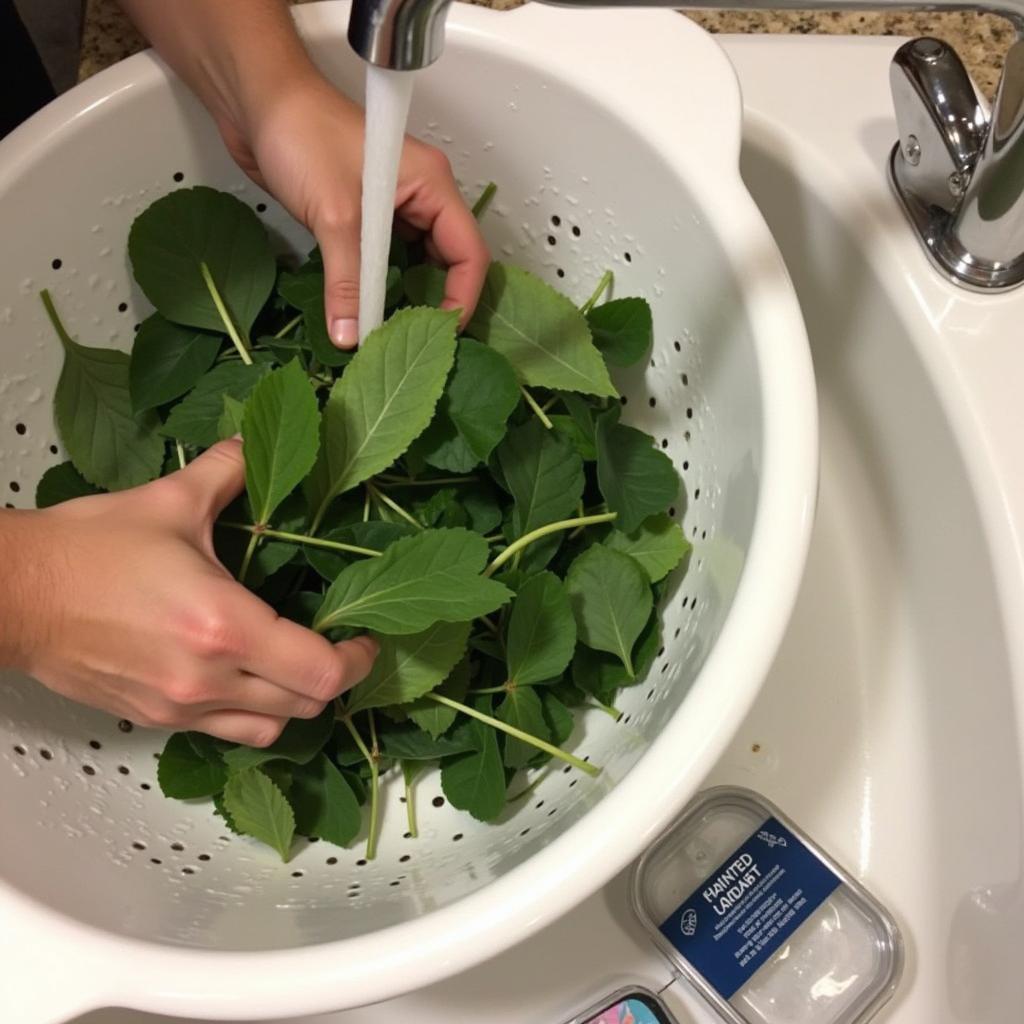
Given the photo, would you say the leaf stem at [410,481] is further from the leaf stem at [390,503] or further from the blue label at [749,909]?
the blue label at [749,909]

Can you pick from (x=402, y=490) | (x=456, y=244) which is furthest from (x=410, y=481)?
(x=456, y=244)

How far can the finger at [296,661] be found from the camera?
0.37m

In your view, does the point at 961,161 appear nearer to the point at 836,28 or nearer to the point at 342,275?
the point at 836,28

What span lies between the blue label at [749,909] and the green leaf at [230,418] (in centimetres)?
33

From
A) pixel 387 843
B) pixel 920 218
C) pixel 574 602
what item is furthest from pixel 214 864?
pixel 920 218

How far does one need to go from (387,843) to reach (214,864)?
80mm

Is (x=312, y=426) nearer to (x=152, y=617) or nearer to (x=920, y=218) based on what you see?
(x=152, y=617)

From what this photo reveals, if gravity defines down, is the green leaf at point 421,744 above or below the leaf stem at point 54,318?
below

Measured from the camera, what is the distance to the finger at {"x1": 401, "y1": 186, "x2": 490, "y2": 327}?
473 millimetres

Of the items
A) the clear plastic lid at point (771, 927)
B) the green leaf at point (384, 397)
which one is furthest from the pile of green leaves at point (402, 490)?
the clear plastic lid at point (771, 927)

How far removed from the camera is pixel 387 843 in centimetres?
49

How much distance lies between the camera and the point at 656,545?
473 mm

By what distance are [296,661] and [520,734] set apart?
4.6 inches

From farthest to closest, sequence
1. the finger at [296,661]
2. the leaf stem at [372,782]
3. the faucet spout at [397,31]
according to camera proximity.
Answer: the leaf stem at [372,782] → the finger at [296,661] → the faucet spout at [397,31]
